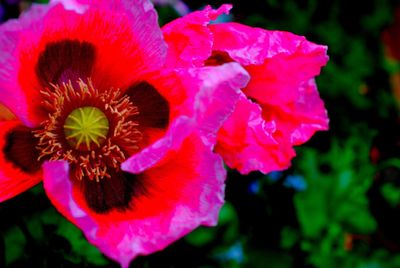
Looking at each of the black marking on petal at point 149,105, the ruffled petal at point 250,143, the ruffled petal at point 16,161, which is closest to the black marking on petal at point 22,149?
the ruffled petal at point 16,161

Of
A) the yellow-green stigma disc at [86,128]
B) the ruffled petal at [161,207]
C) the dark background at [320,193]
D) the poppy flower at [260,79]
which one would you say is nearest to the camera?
the ruffled petal at [161,207]

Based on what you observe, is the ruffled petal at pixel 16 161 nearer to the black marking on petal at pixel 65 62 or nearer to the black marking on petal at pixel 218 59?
the black marking on petal at pixel 65 62

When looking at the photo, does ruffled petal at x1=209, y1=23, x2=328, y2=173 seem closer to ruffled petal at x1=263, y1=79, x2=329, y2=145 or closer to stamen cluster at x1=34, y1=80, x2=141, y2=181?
ruffled petal at x1=263, y1=79, x2=329, y2=145

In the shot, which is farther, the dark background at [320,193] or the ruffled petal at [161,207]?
the dark background at [320,193]

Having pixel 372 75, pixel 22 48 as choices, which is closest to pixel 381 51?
pixel 372 75

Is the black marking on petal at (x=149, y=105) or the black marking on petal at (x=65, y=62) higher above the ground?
the black marking on petal at (x=65, y=62)

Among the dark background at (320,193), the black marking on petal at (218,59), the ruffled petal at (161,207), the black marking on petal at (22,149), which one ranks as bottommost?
the dark background at (320,193)
